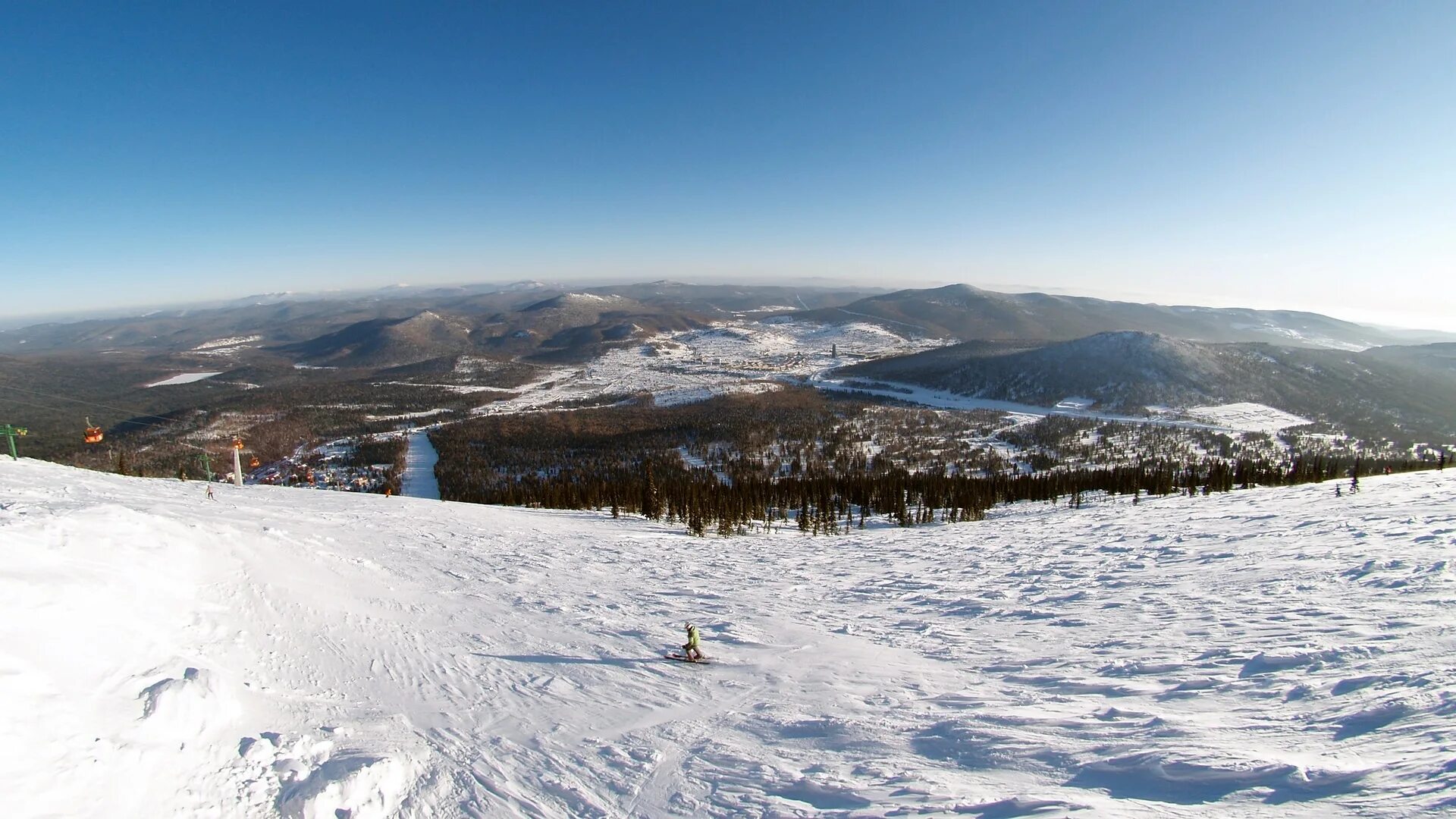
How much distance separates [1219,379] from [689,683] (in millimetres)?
189016

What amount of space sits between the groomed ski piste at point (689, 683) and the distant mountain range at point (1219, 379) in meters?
150

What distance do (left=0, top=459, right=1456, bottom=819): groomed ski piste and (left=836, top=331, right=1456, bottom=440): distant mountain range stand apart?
491ft

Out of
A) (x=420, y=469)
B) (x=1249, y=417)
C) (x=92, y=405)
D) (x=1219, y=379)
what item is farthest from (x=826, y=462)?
(x=92, y=405)

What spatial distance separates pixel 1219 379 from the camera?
147500 millimetres

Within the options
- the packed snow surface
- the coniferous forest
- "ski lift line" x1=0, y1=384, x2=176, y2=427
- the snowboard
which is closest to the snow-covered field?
the coniferous forest

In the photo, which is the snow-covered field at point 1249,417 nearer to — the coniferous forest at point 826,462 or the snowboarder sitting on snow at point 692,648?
the coniferous forest at point 826,462

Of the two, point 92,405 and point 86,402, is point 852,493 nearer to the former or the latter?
point 92,405

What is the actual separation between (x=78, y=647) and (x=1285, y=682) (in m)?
18.1

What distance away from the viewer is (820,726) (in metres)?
9.11

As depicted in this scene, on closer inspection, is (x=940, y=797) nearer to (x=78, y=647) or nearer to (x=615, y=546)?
(x=78, y=647)

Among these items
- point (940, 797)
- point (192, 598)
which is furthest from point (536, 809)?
point (192, 598)

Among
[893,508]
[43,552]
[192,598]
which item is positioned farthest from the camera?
[893,508]

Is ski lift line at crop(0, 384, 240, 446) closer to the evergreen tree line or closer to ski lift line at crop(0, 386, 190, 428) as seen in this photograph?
ski lift line at crop(0, 386, 190, 428)

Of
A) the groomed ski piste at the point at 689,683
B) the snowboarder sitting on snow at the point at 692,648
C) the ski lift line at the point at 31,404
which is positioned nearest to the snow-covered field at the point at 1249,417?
the groomed ski piste at the point at 689,683
